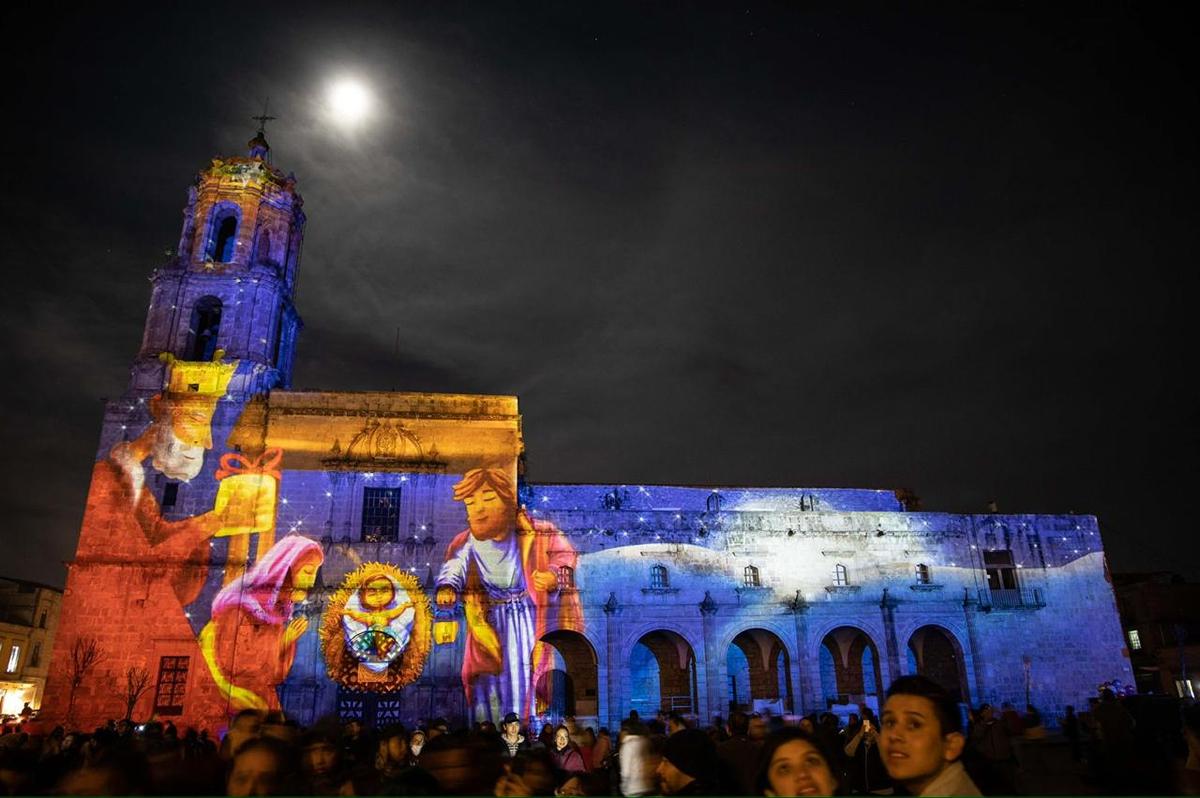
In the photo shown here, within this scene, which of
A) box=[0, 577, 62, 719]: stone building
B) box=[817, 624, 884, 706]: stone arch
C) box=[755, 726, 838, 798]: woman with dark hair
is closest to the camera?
box=[755, 726, 838, 798]: woman with dark hair

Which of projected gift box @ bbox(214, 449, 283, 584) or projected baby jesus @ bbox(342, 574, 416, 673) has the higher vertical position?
projected gift box @ bbox(214, 449, 283, 584)

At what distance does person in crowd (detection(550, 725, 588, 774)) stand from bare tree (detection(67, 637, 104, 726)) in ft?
68.1

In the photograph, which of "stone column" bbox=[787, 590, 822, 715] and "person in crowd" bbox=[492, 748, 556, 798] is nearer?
"person in crowd" bbox=[492, 748, 556, 798]

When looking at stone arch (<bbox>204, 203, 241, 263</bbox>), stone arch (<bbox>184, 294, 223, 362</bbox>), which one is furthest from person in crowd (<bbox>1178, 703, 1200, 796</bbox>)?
stone arch (<bbox>204, 203, 241, 263</bbox>)

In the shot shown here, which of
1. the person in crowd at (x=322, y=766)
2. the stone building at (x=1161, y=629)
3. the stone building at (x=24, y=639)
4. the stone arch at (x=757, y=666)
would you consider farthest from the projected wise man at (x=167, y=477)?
the stone building at (x=1161, y=629)

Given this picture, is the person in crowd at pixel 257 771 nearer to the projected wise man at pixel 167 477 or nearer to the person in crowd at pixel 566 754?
the person in crowd at pixel 566 754

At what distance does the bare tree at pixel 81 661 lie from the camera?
23837mm

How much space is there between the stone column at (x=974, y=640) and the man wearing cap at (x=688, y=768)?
30.6 m

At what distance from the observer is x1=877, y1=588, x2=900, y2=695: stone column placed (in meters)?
30.4

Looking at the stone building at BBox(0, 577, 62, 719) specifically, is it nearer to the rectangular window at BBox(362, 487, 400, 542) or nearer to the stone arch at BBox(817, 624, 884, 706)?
the rectangular window at BBox(362, 487, 400, 542)

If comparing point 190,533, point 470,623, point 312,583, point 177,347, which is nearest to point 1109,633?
point 470,623

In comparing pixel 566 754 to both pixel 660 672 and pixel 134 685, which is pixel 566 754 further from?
pixel 660 672

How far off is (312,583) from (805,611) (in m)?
19.1

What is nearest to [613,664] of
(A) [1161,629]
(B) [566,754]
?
(B) [566,754]
